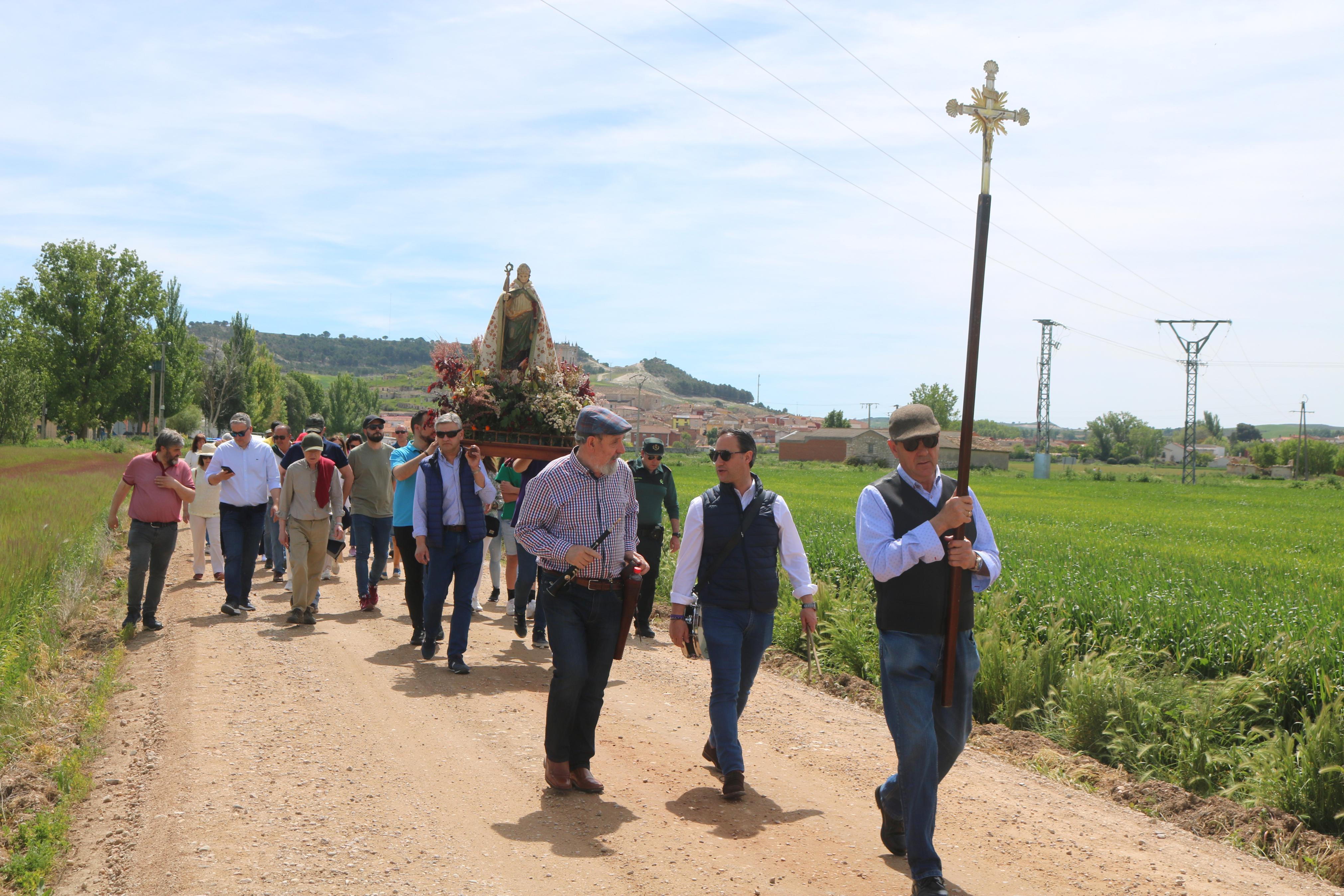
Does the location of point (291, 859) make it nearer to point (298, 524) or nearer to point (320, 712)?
point (320, 712)

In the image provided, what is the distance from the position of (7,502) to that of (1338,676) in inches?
707

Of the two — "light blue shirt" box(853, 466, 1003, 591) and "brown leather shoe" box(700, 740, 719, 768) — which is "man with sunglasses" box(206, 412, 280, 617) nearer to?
"brown leather shoe" box(700, 740, 719, 768)

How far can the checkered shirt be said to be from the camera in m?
5.61

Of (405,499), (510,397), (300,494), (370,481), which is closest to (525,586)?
(405,499)

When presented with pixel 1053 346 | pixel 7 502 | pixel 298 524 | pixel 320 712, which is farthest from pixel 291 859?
pixel 1053 346

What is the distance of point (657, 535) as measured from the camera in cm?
1006

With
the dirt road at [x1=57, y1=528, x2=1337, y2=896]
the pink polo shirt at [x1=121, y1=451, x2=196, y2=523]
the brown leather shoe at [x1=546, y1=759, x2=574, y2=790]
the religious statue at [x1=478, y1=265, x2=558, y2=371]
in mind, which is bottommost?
the dirt road at [x1=57, y1=528, x2=1337, y2=896]

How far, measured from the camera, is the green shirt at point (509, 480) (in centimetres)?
1093

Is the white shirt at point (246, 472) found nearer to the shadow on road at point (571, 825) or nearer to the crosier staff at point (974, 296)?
the shadow on road at point (571, 825)

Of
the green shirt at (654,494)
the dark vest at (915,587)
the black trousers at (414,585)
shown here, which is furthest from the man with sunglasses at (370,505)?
the dark vest at (915,587)

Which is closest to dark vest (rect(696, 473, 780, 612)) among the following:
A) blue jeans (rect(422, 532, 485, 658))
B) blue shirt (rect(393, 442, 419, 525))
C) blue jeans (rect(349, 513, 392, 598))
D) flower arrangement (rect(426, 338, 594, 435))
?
blue jeans (rect(422, 532, 485, 658))

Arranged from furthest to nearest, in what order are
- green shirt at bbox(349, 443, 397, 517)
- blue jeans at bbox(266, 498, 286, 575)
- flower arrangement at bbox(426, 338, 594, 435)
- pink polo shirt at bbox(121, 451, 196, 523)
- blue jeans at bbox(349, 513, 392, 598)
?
1. blue jeans at bbox(266, 498, 286, 575)
2. green shirt at bbox(349, 443, 397, 517)
3. blue jeans at bbox(349, 513, 392, 598)
4. flower arrangement at bbox(426, 338, 594, 435)
5. pink polo shirt at bbox(121, 451, 196, 523)

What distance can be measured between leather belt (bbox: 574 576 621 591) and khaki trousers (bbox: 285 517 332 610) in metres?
5.81

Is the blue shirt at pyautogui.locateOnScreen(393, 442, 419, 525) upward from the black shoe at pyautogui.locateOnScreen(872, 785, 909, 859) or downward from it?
upward
